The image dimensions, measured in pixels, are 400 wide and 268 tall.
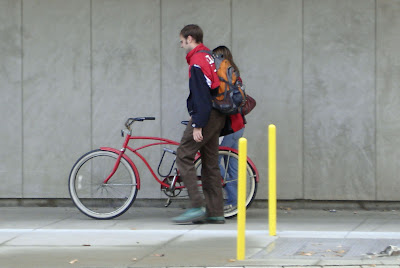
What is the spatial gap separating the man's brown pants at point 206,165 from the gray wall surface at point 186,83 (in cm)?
127

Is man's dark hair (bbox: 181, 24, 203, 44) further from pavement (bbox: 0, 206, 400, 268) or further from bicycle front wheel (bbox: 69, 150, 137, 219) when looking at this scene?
pavement (bbox: 0, 206, 400, 268)

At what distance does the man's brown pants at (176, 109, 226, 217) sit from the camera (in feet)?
30.0

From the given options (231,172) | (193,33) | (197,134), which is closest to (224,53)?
(193,33)

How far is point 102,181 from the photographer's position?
1002cm

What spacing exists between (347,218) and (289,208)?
89 centimetres

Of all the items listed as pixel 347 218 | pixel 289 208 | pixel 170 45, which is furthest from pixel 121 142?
pixel 347 218

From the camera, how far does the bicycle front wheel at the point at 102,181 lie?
966 cm

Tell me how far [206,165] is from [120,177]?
1025mm

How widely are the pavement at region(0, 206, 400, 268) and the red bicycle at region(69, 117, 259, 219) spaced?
0.21 metres

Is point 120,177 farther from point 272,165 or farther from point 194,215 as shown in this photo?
point 272,165

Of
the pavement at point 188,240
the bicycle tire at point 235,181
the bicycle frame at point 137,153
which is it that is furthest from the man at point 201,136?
the bicycle frame at point 137,153

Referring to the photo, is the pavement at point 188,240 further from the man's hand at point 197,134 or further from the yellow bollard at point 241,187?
the man's hand at point 197,134

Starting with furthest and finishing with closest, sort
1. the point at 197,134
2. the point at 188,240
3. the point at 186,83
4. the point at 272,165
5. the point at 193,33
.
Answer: the point at 186,83 → the point at 193,33 → the point at 197,134 → the point at 188,240 → the point at 272,165

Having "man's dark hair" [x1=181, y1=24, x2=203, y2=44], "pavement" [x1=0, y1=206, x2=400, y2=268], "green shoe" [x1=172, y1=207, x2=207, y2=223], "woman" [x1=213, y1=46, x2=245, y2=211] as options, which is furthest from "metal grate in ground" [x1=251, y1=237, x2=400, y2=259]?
"man's dark hair" [x1=181, y1=24, x2=203, y2=44]
